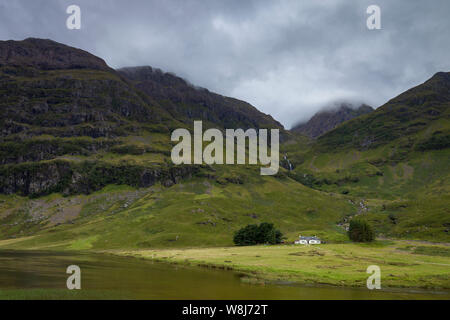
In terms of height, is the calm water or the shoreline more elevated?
the calm water

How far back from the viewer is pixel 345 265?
10038 centimetres

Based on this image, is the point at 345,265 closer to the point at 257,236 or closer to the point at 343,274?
the point at 343,274

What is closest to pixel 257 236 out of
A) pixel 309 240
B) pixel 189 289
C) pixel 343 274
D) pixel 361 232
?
pixel 309 240

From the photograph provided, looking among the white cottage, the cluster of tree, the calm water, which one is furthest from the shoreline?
the cluster of tree

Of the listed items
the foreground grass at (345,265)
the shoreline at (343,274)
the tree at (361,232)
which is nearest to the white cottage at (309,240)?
the tree at (361,232)

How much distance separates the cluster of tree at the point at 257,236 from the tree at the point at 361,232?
39.1 meters

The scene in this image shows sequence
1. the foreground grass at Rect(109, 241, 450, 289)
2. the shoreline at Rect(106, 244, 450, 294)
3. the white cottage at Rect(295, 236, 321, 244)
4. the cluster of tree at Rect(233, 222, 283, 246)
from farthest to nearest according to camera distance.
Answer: the cluster of tree at Rect(233, 222, 283, 246), the white cottage at Rect(295, 236, 321, 244), the foreground grass at Rect(109, 241, 450, 289), the shoreline at Rect(106, 244, 450, 294)

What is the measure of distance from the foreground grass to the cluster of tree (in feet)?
140

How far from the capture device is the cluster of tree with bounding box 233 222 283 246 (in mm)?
181875

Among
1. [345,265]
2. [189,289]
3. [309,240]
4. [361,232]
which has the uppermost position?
[189,289]

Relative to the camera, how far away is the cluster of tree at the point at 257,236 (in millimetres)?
181875

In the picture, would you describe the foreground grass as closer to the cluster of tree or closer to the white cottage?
the white cottage

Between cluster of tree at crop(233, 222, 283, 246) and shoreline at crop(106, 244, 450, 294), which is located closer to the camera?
shoreline at crop(106, 244, 450, 294)

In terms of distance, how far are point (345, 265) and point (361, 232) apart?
70.4 metres
